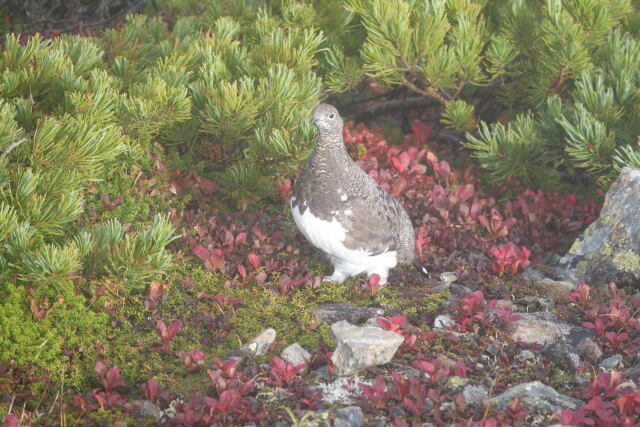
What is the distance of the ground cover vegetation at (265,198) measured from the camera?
4.02m

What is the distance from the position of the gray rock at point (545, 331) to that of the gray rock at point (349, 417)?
4.58 feet

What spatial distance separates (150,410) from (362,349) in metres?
1.21

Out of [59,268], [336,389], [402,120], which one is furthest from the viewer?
[402,120]

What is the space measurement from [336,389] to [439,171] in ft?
11.2

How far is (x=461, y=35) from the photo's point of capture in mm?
6402

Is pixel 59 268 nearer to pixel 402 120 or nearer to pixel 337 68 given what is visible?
pixel 337 68

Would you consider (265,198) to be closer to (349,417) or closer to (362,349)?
(362,349)

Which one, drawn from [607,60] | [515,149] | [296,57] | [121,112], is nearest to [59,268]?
[121,112]

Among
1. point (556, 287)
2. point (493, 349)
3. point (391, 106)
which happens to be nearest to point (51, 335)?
point (493, 349)

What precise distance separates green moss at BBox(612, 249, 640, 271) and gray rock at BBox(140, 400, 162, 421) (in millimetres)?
3672

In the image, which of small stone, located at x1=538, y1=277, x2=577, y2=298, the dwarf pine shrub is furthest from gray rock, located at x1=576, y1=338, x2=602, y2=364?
the dwarf pine shrub

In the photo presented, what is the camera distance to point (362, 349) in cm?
417

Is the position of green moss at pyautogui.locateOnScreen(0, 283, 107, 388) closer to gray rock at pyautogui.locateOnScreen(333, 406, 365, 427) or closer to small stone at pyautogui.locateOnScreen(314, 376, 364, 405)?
small stone at pyautogui.locateOnScreen(314, 376, 364, 405)

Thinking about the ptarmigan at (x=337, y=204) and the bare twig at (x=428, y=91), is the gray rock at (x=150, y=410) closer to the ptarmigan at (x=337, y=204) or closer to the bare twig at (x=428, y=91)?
the ptarmigan at (x=337, y=204)
